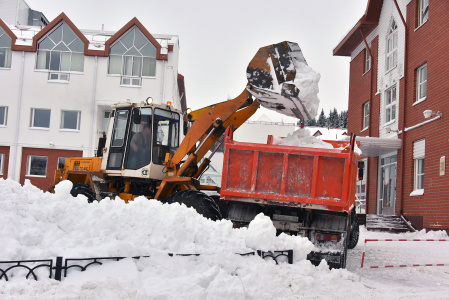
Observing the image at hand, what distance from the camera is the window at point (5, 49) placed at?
97.6 feet

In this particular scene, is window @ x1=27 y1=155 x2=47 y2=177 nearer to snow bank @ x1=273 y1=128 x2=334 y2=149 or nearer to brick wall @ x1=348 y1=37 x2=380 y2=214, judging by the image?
brick wall @ x1=348 y1=37 x2=380 y2=214

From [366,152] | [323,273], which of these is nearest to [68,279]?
[323,273]

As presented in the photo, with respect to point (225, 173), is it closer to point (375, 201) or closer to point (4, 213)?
point (4, 213)

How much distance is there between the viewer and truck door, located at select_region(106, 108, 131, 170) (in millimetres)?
11930

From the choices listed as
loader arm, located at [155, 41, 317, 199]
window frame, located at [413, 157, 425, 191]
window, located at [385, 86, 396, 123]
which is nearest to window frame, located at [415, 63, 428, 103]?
window, located at [385, 86, 396, 123]

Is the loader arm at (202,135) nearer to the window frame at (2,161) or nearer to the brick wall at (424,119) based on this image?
the brick wall at (424,119)

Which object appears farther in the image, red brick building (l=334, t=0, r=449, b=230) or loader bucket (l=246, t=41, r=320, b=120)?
red brick building (l=334, t=0, r=449, b=230)

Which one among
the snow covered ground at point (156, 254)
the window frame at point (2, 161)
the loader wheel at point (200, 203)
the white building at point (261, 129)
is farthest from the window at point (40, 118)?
the white building at point (261, 129)

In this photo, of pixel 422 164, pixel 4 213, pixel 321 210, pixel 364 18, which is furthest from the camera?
pixel 364 18

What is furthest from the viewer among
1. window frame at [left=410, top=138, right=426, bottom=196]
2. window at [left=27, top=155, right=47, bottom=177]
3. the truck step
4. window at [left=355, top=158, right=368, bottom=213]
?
window at [left=27, top=155, right=47, bottom=177]

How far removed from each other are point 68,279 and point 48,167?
2493 centimetres

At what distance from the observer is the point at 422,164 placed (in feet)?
63.1

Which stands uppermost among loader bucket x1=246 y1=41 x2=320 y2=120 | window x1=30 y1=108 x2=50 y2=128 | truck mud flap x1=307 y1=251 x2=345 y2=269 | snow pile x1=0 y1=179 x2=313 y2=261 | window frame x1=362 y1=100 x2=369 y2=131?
window frame x1=362 y1=100 x2=369 y2=131

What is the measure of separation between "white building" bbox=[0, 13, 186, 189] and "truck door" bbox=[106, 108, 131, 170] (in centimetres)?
1678
